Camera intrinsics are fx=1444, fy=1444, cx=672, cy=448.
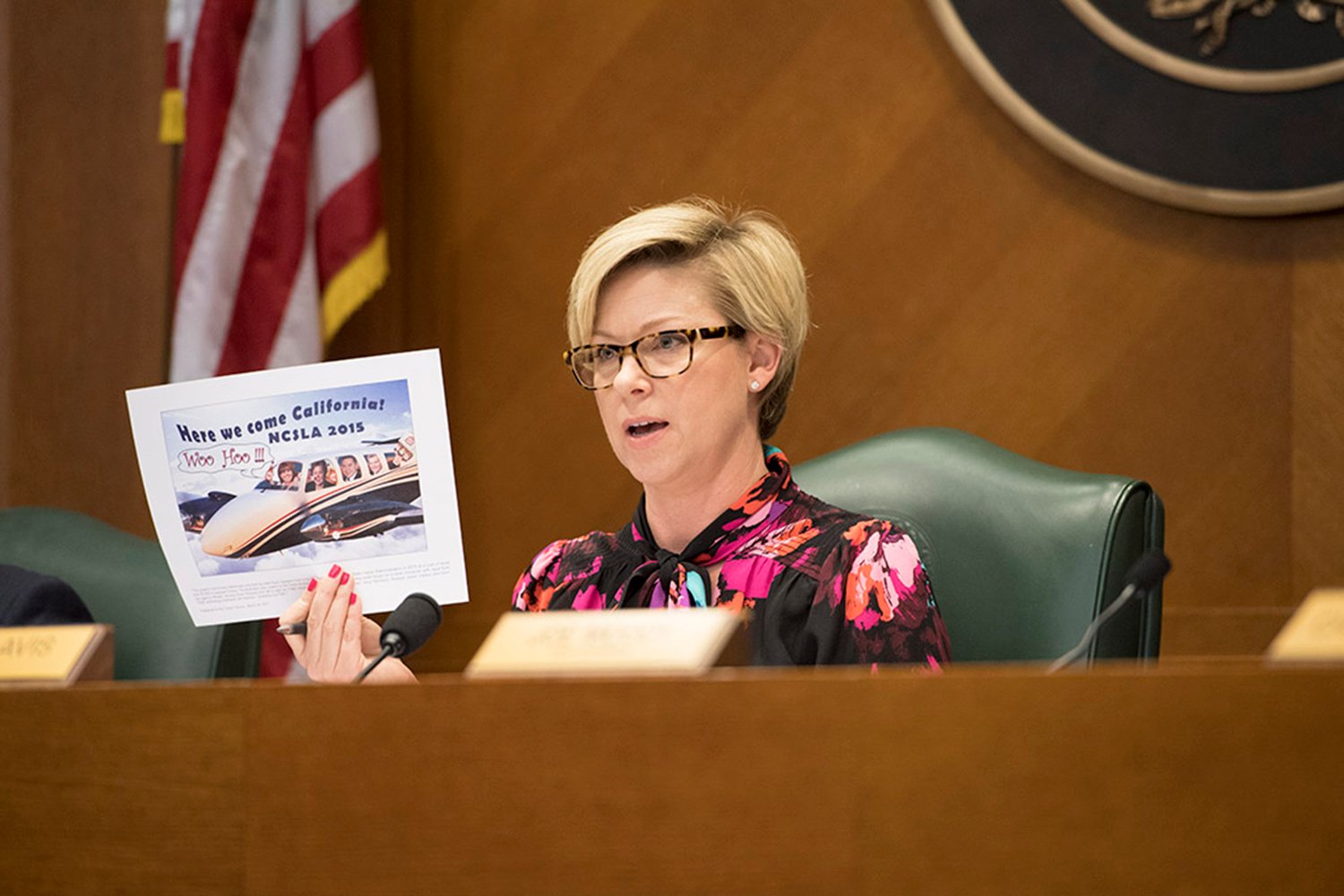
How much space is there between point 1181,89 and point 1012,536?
1.10m

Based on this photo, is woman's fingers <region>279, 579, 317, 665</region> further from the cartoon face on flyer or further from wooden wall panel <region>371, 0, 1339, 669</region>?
wooden wall panel <region>371, 0, 1339, 669</region>

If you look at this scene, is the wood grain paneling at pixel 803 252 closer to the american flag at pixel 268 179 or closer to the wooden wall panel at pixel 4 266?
the wooden wall panel at pixel 4 266

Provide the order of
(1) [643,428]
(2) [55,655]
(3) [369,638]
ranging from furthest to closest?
(1) [643,428] < (3) [369,638] < (2) [55,655]

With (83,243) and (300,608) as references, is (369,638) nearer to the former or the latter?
(300,608)

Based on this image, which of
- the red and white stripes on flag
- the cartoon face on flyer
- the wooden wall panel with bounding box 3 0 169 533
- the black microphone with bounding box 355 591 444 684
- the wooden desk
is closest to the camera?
the wooden desk

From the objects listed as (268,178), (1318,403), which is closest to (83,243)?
(268,178)

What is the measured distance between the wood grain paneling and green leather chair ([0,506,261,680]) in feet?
2.69

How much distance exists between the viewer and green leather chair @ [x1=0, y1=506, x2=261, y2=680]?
195cm

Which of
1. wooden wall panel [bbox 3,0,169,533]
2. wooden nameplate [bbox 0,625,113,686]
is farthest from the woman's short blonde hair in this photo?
wooden wall panel [bbox 3,0,169,533]

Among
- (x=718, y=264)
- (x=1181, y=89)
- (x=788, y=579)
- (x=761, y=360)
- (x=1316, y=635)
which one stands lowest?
(x=788, y=579)

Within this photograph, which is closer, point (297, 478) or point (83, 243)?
point (297, 478)

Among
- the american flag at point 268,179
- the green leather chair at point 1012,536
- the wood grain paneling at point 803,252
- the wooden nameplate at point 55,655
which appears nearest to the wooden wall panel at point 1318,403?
the wood grain paneling at point 803,252

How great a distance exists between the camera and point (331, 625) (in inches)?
57.2

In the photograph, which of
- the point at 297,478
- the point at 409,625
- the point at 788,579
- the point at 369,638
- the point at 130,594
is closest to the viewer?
the point at 409,625
